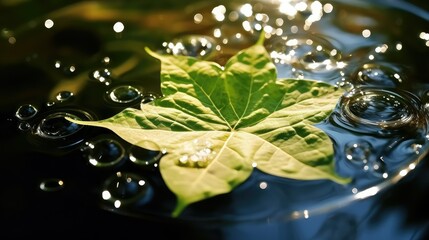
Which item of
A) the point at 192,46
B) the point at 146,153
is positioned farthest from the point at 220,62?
the point at 146,153

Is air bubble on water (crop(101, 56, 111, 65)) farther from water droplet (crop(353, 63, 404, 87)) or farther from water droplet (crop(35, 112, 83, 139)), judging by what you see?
water droplet (crop(353, 63, 404, 87))

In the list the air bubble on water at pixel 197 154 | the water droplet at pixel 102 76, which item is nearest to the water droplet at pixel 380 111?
the air bubble on water at pixel 197 154

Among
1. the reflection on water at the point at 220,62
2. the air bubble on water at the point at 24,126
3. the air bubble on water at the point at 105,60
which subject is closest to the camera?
the reflection on water at the point at 220,62

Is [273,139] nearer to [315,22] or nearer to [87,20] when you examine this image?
[315,22]

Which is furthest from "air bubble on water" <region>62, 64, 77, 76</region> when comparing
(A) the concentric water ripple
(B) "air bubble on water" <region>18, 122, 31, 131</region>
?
(A) the concentric water ripple

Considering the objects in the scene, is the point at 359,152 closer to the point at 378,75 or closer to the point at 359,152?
the point at 359,152

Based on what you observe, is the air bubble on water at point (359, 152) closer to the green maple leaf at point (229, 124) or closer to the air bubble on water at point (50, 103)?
the green maple leaf at point (229, 124)

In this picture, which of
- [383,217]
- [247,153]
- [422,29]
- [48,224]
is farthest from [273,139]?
[422,29]
